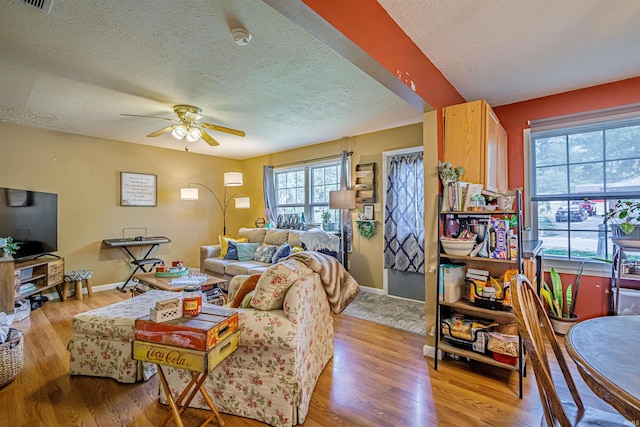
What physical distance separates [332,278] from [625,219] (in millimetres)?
2672

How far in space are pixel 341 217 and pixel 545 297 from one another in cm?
266

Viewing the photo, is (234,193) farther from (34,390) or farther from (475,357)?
(475,357)

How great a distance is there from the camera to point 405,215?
408 centimetres

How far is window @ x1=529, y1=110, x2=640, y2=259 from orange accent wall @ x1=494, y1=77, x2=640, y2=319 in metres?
0.12

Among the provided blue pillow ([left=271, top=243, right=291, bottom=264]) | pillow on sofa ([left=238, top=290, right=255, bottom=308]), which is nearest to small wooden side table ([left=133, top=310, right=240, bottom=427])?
pillow on sofa ([left=238, top=290, right=255, bottom=308])

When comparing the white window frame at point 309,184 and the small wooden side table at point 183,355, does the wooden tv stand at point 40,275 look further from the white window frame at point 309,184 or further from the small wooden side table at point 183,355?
the white window frame at point 309,184

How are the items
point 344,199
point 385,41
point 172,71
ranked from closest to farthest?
1. point 385,41
2. point 172,71
3. point 344,199

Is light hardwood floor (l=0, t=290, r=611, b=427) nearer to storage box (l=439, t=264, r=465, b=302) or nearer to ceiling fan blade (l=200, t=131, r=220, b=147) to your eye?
storage box (l=439, t=264, r=465, b=302)

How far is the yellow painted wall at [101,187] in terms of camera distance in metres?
4.03

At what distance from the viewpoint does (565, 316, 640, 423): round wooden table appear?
0.78 m

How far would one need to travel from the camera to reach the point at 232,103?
10.5 feet

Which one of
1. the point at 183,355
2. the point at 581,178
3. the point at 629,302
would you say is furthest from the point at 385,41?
the point at 629,302

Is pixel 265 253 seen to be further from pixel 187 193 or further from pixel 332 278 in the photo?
pixel 332 278

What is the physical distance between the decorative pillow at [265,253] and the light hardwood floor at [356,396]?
2.09 meters
